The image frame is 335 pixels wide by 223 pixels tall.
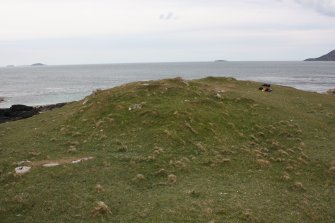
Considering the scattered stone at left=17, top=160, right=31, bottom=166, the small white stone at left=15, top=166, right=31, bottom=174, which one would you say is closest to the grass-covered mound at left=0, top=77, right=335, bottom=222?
the scattered stone at left=17, top=160, right=31, bottom=166

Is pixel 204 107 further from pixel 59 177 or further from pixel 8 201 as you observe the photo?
pixel 8 201

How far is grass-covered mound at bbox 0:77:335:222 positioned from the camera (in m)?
21.0

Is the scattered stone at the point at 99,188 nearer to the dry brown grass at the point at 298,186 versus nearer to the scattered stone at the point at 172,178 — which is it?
the scattered stone at the point at 172,178

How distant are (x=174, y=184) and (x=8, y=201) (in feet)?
30.8

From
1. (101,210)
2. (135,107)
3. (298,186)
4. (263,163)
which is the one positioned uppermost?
(135,107)

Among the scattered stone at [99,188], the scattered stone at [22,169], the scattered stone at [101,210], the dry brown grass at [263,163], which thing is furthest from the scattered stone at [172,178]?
the scattered stone at [22,169]

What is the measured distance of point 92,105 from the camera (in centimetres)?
4028

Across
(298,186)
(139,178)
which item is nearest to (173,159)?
(139,178)

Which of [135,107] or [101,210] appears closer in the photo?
[101,210]

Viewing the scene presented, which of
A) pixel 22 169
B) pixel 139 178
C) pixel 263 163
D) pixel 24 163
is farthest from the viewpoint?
pixel 263 163

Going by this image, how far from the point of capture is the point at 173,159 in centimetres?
2803

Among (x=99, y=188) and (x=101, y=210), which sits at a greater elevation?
(x=99, y=188)

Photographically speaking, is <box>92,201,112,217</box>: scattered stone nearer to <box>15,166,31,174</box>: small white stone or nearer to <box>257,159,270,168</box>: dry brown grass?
<box>15,166,31,174</box>: small white stone

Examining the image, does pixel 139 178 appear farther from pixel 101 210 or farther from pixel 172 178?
pixel 101 210
